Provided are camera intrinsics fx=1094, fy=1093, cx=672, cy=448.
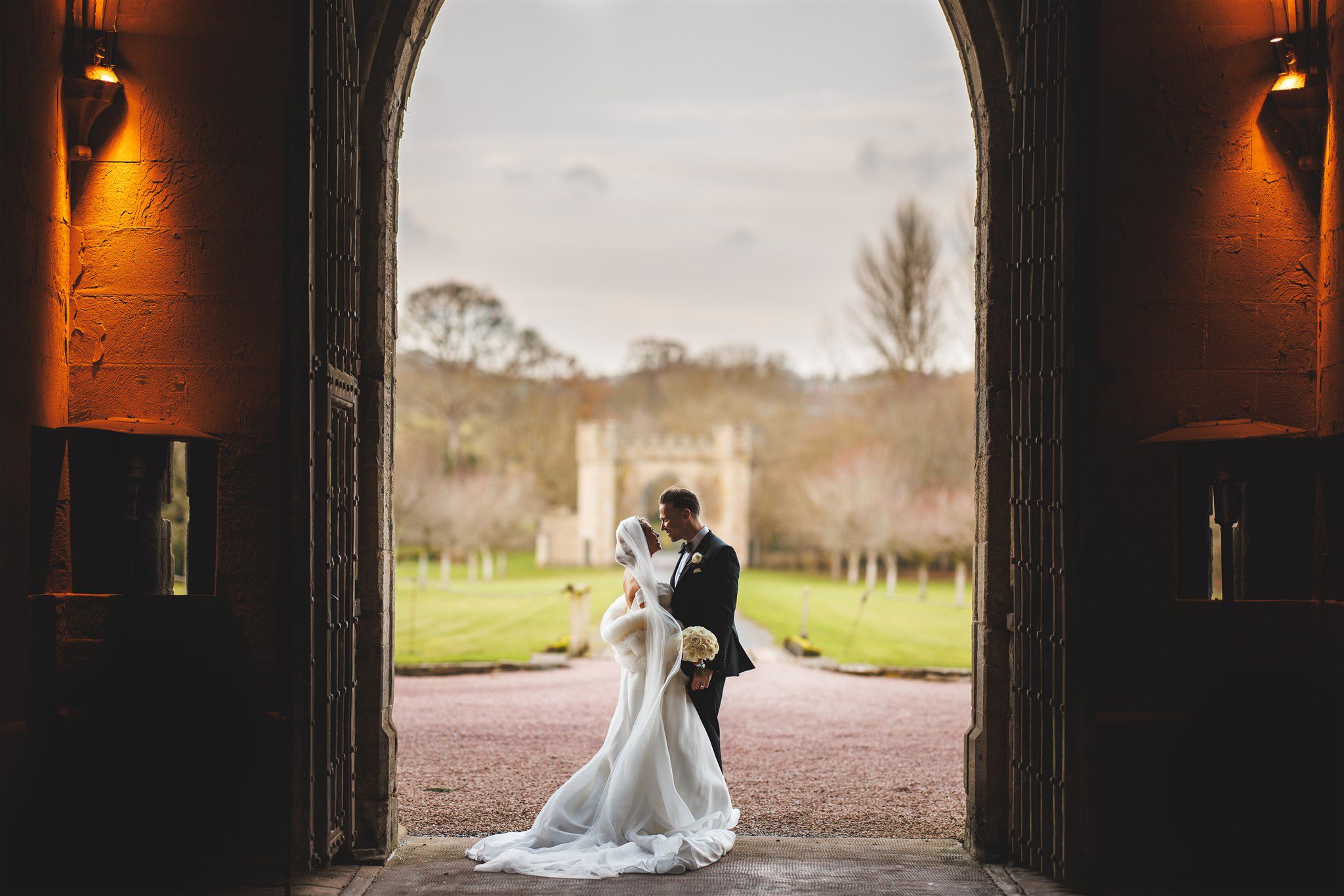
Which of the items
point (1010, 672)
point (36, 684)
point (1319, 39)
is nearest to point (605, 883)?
point (1010, 672)

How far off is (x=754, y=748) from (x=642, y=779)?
3.76 meters

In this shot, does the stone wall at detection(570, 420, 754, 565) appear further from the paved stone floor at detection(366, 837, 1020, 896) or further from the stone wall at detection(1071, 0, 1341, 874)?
the stone wall at detection(1071, 0, 1341, 874)

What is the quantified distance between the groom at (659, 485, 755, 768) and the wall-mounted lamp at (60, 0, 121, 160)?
288 cm

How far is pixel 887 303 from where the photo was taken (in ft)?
130

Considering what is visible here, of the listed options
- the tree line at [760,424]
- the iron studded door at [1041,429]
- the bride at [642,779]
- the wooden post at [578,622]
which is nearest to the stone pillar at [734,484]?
the tree line at [760,424]

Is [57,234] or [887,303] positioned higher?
[887,303]

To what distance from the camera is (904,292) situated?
128ft

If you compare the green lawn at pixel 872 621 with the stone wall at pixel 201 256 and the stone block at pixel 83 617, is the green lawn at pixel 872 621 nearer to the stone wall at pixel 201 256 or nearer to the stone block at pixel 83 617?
the stone wall at pixel 201 256

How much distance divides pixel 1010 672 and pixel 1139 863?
917mm

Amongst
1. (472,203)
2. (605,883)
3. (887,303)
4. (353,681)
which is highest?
(472,203)

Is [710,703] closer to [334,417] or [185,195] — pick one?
[334,417]

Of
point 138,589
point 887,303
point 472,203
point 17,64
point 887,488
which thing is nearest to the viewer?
point 17,64

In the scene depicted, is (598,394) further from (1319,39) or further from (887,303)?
(1319,39)

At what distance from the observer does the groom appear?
5.03m
